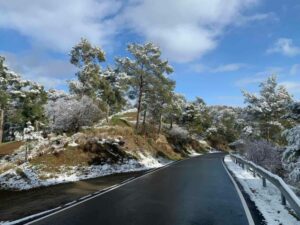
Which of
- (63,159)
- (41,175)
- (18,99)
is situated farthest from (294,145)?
(18,99)

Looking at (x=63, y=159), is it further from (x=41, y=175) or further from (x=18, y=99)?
(x=18, y=99)

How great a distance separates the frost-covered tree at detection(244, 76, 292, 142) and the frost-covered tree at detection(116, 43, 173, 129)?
41.6 feet

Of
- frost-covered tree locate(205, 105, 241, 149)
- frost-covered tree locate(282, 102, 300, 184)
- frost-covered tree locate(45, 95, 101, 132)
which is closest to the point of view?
frost-covered tree locate(282, 102, 300, 184)

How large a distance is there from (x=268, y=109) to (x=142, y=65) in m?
16.7

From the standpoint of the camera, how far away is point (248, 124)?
47812 mm

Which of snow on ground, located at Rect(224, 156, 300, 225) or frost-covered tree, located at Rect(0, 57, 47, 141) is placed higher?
frost-covered tree, located at Rect(0, 57, 47, 141)

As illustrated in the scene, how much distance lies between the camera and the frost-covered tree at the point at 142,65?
38.4 meters

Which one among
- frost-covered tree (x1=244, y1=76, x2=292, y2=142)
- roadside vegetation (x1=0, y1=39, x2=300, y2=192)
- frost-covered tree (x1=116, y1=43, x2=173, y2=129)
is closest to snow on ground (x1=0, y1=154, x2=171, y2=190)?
roadside vegetation (x1=0, y1=39, x2=300, y2=192)

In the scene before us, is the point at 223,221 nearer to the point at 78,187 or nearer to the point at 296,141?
the point at 296,141

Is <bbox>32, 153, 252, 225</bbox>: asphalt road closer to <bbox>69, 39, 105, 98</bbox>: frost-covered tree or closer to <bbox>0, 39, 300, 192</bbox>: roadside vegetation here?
<bbox>0, 39, 300, 192</bbox>: roadside vegetation

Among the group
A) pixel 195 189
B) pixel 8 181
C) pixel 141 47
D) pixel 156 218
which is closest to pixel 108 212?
pixel 156 218

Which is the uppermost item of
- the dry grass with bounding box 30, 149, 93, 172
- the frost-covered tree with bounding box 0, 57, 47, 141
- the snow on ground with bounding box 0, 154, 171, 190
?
the frost-covered tree with bounding box 0, 57, 47, 141

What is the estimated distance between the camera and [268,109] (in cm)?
4347

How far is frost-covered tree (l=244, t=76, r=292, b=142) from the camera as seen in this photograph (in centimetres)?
4362
